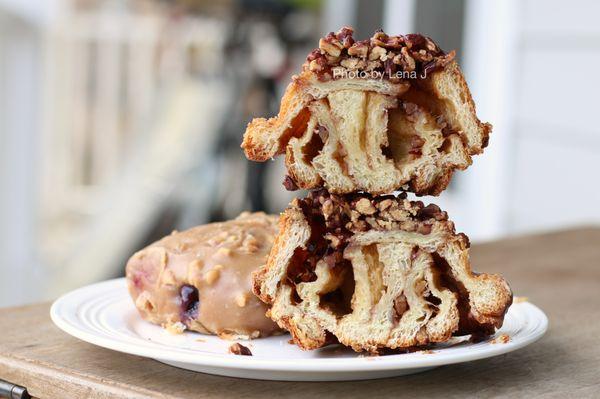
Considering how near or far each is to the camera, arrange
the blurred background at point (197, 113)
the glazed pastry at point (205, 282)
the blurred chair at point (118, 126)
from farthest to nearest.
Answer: the blurred chair at point (118, 126), the blurred background at point (197, 113), the glazed pastry at point (205, 282)

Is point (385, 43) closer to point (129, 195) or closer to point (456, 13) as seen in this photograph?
point (456, 13)

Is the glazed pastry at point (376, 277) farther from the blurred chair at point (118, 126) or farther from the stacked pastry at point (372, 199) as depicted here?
the blurred chair at point (118, 126)

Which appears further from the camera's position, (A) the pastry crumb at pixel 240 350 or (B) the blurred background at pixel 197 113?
(B) the blurred background at pixel 197 113

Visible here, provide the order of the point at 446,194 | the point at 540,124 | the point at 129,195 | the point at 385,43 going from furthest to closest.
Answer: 1. the point at 129,195
2. the point at 446,194
3. the point at 540,124
4. the point at 385,43

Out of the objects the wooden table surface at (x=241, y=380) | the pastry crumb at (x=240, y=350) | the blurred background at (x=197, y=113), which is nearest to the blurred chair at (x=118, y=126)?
the blurred background at (x=197, y=113)

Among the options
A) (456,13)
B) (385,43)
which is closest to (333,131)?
(385,43)

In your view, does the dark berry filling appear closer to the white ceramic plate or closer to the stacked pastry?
the white ceramic plate
